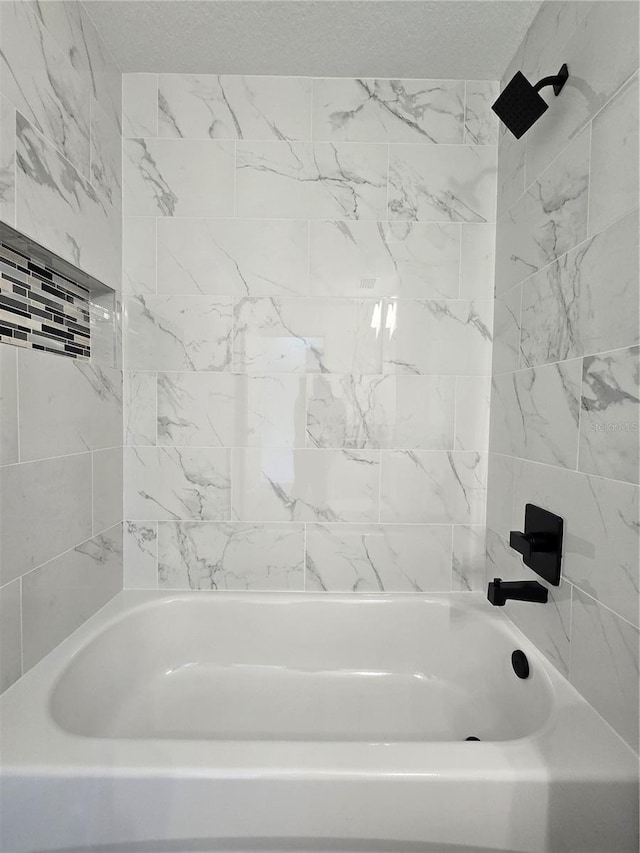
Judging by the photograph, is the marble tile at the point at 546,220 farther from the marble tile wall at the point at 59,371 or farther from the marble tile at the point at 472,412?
the marble tile wall at the point at 59,371

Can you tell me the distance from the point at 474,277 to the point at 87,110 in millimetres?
1398

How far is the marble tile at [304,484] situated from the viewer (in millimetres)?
1584

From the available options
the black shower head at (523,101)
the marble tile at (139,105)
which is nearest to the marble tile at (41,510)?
the marble tile at (139,105)

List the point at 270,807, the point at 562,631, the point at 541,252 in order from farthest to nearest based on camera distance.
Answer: the point at 541,252
the point at 562,631
the point at 270,807

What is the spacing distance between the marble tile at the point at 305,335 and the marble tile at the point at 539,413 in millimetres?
481

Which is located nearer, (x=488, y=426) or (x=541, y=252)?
(x=541, y=252)

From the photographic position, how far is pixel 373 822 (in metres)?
0.81

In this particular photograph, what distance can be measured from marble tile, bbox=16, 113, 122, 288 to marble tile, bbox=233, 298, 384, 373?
18.7 inches

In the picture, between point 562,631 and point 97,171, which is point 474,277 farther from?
point 97,171

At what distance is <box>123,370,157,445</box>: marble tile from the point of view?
157 cm

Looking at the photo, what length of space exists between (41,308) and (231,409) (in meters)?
0.66

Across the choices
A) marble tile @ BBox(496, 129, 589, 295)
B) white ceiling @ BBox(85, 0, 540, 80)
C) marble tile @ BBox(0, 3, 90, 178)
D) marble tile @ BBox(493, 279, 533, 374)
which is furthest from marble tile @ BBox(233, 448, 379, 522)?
white ceiling @ BBox(85, 0, 540, 80)

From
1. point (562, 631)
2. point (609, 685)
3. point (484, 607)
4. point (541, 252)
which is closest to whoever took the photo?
point (609, 685)

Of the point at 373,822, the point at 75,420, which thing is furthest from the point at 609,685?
the point at 75,420
